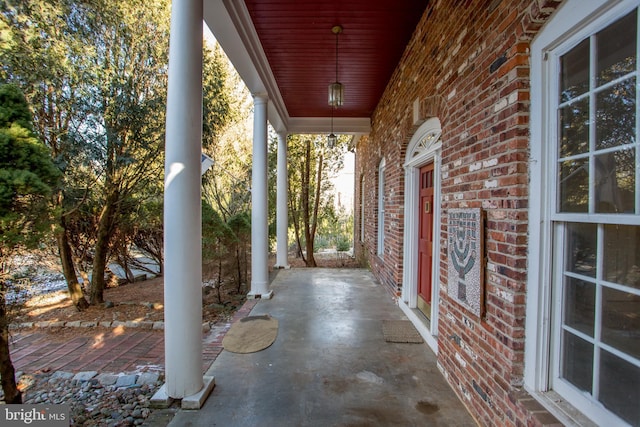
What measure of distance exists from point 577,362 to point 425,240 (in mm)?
2349

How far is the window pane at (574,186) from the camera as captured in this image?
1.41 m

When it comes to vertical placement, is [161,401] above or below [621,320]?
below

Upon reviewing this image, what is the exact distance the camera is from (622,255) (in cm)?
124

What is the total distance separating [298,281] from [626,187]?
5.40m

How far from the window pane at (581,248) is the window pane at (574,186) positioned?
0.30 feet

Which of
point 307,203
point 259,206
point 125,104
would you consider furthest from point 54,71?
point 307,203

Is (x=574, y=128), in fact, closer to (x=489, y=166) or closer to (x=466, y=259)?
(x=489, y=166)

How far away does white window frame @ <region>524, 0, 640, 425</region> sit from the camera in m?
1.53

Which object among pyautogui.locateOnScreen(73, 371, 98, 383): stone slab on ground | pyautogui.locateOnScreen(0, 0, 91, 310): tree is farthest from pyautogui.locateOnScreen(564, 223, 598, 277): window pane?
pyautogui.locateOnScreen(0, 0, 91, 310): tree

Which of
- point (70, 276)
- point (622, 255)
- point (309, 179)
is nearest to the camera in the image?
Answer: point (622, 255)

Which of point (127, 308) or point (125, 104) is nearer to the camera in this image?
point (125, 104)

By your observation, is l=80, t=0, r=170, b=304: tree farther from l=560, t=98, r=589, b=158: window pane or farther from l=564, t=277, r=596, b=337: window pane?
l=564, t=277, r=596, b=337: window pane

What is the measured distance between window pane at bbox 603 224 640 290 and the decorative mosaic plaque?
0.72 meters

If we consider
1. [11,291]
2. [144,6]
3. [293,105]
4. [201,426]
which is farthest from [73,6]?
[201,426]
